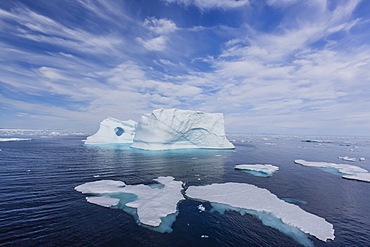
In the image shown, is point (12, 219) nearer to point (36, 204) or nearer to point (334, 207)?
point (36, 204)

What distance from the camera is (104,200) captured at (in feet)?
25.9

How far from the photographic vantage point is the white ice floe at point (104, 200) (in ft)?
24.7

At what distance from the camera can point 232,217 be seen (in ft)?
22.5

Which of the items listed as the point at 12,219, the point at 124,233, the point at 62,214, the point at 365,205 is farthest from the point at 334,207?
the point at 12,219

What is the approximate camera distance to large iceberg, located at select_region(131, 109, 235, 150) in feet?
85.8

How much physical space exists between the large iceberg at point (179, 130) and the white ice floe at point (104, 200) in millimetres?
17915

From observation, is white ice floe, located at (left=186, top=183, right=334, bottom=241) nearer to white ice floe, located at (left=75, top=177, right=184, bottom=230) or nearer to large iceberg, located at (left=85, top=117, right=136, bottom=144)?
white ice floe, located at (left=75, top=177, right=184, bottom=230)

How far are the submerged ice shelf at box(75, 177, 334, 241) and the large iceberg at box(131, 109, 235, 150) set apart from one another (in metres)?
15.9

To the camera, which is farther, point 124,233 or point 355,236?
point 355,236

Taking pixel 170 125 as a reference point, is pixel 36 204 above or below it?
below

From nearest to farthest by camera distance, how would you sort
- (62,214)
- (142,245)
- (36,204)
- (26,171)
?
(142,245)
(62,214)
(36,204)
(26,171)

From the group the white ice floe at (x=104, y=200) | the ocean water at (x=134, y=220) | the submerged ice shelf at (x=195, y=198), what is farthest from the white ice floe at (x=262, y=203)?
the white ice floe at (x=104, y=200)

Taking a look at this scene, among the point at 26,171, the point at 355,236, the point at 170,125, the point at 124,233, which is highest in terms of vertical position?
the point at 170,125

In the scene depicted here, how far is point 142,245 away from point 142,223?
1.10m
